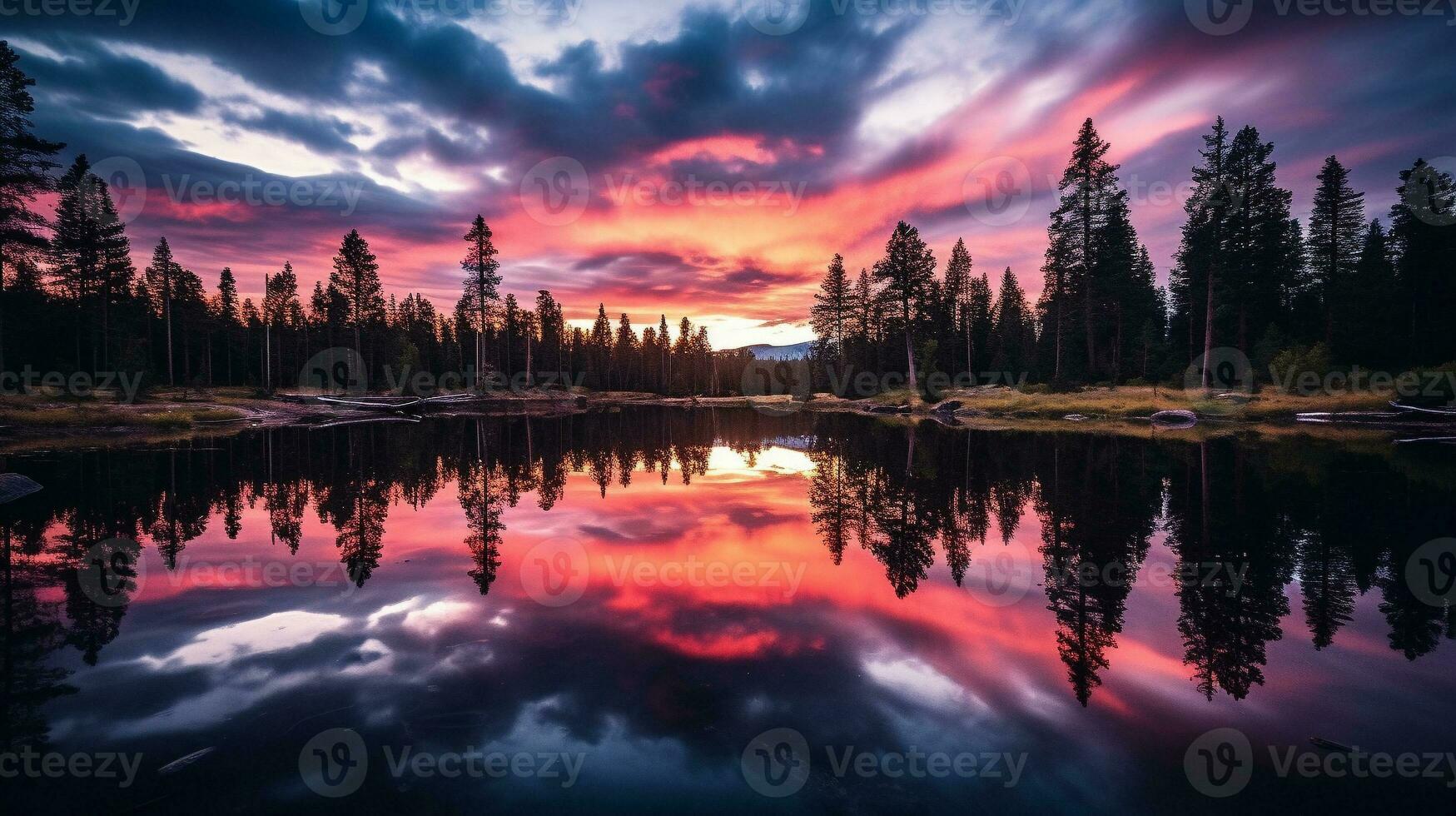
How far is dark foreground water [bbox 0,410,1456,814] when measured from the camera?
385 cm

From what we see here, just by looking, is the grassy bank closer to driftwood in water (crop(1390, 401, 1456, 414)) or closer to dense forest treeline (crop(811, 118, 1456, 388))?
dense forest treeline (crop(811, 118, 1456, 388))

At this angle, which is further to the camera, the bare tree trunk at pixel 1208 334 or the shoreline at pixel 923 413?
the bare tree trunk at pixel 1208 334

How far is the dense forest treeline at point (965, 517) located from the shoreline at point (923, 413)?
9.33 m

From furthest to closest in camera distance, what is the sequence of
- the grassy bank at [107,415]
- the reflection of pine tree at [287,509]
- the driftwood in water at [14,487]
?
1. the grassy bank at [107,415]
2. the driftwood in water at [14,487]
3. the reflection of pine tree at [287,509]

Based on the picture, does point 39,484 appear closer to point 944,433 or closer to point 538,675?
point 538,675

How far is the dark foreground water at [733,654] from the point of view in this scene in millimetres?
3846

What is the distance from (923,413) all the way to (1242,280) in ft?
85.4

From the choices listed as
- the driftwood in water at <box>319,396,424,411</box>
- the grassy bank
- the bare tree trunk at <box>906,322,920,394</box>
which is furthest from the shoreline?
the bare tree trunk at <box>906,322,920,394</box>

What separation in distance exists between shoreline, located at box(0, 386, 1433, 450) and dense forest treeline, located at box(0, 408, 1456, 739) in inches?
367

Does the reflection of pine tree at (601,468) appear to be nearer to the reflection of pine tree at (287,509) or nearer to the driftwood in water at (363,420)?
the reflection of pine tree at (287,509)

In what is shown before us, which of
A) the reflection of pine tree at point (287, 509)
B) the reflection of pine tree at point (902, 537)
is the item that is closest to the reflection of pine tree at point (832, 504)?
the reflection of pine tree at point (902, 537)

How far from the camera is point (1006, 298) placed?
255ft

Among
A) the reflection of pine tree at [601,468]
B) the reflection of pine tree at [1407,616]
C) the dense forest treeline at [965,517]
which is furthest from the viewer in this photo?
the reflection of pine tree at [601,468]

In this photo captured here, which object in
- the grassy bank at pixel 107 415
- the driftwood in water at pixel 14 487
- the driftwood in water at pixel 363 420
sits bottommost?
the driftwood in water at pixel 14 487
